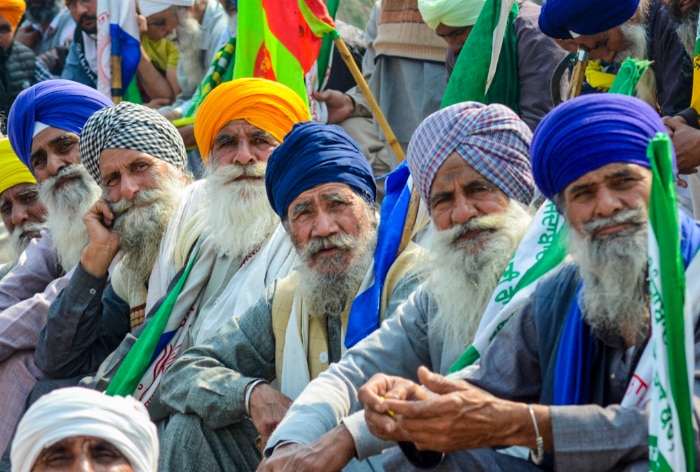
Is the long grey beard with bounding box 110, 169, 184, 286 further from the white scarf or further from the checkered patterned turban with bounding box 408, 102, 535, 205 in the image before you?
the checkered patterned turban with bounding box 408, 102, 535, 205

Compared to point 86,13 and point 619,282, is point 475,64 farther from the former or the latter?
point 86,13

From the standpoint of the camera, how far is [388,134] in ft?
25.4

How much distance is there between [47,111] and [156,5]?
220 cm

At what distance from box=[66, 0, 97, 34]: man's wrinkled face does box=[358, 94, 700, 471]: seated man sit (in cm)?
647

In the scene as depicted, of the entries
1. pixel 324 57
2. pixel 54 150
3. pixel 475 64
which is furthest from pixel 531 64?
pixel 54 150

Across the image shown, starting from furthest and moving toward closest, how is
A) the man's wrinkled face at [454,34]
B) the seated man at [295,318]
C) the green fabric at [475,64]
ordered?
the man's wrinkled face at [454,34] < the green fabric at [475,64] < the seated man at [295,318]

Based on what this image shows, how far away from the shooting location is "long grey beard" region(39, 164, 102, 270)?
785 centimetres

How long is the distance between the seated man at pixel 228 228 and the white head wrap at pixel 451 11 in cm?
89

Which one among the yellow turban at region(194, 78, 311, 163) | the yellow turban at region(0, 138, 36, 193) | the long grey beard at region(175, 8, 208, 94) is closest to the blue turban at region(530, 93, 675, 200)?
the yellow turban at region(194, 78, 311, 163)

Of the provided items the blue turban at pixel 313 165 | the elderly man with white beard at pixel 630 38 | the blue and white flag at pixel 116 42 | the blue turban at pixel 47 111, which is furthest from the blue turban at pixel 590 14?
the blue and white flag at pixel 116 42

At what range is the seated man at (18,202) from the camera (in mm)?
8539

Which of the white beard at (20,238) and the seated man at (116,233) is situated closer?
the seated man at (116,233)

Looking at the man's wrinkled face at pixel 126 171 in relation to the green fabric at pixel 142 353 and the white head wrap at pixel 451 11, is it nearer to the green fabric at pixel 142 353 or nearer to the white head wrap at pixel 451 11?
the green fabric at pixel 142 353

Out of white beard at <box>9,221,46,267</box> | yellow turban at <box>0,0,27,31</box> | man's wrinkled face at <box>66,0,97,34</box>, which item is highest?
man's wrinkled face at <box>66,0,97,34</box>
